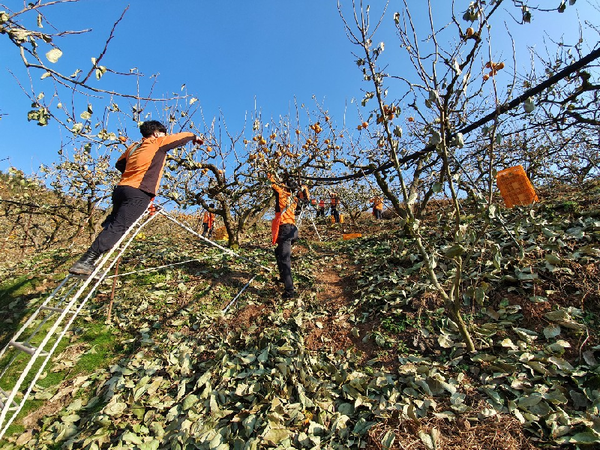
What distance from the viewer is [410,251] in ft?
20.0

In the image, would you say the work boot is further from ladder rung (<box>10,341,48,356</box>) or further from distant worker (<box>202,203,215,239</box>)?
distant worker (<box>202,203,215,239</box>)

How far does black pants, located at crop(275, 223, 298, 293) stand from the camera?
552 centimetres

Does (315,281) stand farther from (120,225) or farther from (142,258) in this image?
(142,258)

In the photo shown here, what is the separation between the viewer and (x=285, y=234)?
5.68 m

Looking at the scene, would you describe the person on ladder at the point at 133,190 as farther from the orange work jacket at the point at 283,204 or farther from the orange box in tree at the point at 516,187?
the orange box in tree at the point at 516,187

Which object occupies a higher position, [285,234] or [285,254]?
[285,234]

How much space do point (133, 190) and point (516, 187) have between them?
26.4ft

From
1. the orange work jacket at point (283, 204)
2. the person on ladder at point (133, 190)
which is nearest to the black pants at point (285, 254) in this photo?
the orange work jacket at point (283, 204)

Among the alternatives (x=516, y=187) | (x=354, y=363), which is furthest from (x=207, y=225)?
(x=516, y=187)

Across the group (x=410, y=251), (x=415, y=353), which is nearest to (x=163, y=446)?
(x=415, y=353)

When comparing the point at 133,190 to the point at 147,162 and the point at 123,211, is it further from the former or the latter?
the point at 147,162

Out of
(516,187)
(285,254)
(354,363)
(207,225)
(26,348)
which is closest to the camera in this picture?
(26,348)

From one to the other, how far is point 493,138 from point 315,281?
4322 mm

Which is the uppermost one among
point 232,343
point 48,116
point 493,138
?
point 493,138
